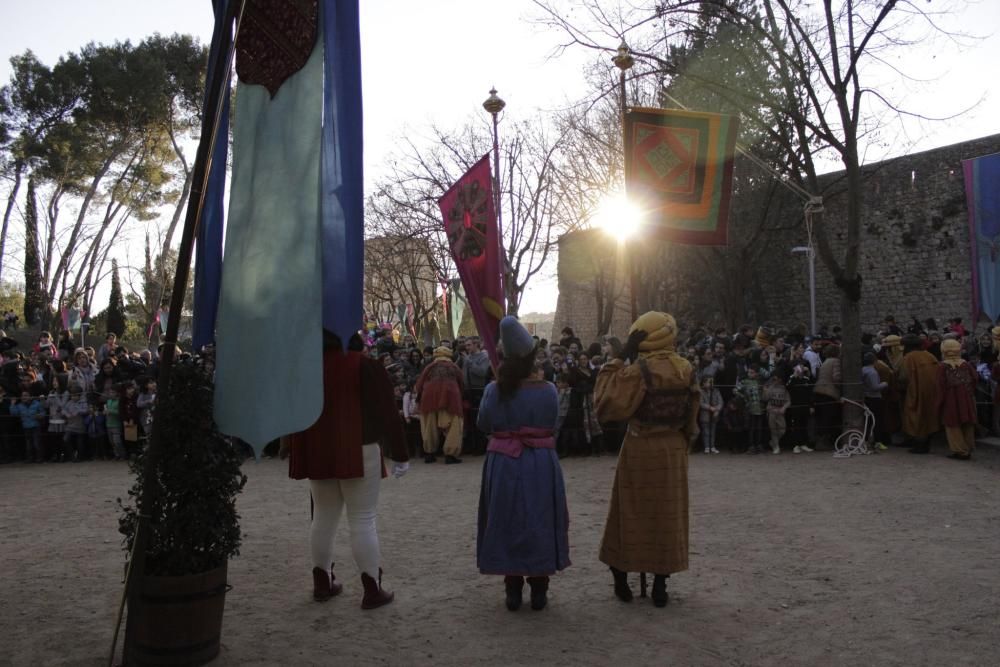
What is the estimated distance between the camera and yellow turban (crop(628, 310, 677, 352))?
16.5 feet

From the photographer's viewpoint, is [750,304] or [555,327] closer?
[750,304]

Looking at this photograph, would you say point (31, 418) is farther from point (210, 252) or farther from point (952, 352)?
point (952, 352)

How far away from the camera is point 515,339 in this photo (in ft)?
15.9

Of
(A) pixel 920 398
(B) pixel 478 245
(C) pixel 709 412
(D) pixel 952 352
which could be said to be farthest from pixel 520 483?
(A) pixel 920 398

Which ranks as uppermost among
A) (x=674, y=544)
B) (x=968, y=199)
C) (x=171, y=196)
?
(x=171, y=196)

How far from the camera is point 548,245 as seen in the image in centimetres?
2488

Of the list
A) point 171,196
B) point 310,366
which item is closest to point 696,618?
point 310,366

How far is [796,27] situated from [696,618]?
1076 centimetres

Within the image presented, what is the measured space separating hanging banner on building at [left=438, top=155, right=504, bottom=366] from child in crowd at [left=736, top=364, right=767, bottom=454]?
6.80 m

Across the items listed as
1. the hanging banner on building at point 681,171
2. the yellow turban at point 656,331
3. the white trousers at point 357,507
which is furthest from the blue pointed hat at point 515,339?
the hanging banner on building at point 681,171

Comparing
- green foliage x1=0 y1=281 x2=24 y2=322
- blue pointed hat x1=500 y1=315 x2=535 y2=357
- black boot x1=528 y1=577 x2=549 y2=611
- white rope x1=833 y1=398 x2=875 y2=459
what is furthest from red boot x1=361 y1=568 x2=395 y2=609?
green foliage x1=0 y1=281 x2=24 y2=322

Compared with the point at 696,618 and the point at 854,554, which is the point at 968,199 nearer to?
the point at 854,554

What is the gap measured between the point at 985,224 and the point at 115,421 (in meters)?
20.6

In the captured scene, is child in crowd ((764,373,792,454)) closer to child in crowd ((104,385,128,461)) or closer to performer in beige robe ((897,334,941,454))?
performer in beige robe ((897,334,941,454))
